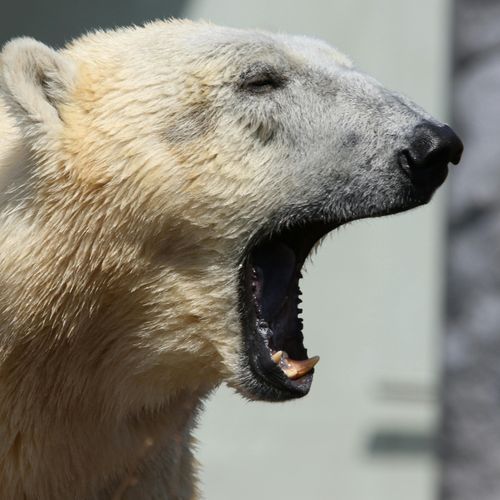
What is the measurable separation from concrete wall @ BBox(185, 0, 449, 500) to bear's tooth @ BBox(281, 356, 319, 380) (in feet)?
10.1

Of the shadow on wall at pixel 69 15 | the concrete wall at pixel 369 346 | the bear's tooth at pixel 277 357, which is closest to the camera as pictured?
the bear's tooth at pixel 277 357

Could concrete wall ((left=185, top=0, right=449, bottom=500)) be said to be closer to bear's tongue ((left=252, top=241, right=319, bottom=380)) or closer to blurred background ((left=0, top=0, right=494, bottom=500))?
blurred background ((left=0, top=0, right=494, bottom=500))

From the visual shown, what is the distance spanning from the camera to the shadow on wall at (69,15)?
534 centimetres

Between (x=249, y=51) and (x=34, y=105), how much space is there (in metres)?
0.53

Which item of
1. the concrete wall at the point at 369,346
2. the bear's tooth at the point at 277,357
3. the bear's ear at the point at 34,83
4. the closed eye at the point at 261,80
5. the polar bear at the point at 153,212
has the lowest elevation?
the concrete wall at the point at 369,346

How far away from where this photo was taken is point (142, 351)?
2.74 m

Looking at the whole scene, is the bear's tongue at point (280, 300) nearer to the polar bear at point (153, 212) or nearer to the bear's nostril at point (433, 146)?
the polar bear at point (153, 212)

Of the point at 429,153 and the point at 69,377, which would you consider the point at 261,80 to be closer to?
the point at 429,153

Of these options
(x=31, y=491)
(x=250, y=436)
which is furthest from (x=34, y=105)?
(x=250, y=436)

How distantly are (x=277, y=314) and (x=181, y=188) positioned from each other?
0.42m

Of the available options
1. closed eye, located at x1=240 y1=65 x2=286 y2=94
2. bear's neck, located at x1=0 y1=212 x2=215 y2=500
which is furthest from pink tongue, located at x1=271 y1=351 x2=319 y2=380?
closed eye, located at x1=240 y1=65 x2=286 y2=94

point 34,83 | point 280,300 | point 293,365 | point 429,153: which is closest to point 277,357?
point 293,365

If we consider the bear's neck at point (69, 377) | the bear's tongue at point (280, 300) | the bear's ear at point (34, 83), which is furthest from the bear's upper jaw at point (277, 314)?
the bear's ear at point (34, 83)

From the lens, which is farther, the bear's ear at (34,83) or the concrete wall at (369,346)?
the concrete wall at (369,346)
